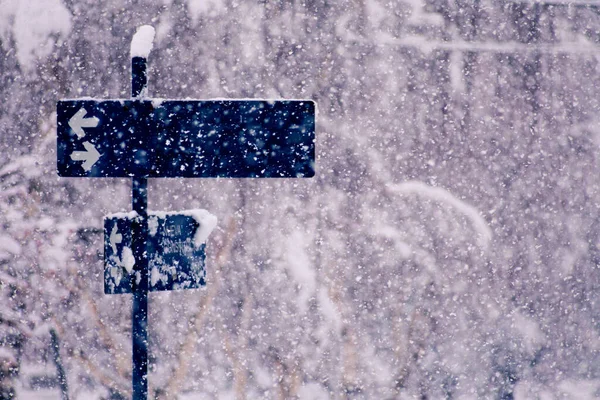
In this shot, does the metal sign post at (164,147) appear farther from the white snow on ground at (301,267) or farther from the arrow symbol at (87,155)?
the white snow on ground at (301,267)

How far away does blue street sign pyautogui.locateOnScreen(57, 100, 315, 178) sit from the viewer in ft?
3.91

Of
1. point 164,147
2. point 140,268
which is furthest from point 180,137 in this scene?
point 140,268

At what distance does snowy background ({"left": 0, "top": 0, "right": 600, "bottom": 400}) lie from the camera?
212cm

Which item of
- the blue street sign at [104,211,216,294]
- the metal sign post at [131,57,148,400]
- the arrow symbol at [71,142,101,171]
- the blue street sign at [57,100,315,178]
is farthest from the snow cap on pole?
the blue street sign at [104,211,216,294]

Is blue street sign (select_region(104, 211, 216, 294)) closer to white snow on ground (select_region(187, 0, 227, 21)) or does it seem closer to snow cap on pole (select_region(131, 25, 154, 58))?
snow cap on pole (select_region(131, 25, 154, 58))

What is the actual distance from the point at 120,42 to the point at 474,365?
262cm

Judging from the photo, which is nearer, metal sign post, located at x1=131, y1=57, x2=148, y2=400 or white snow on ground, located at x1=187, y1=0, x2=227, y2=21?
metal sign post, located at x1=131, y1=57, x2=148, y2=400

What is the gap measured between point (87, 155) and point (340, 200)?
4.21ft

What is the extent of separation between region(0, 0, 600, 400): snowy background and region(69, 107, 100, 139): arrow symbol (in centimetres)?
95

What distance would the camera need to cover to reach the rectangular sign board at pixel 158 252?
1177 millimetres

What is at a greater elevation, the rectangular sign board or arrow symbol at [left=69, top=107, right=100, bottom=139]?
arrow symbol at [left=69, top=107, right=100, bottom=139]

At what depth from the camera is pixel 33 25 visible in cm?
217

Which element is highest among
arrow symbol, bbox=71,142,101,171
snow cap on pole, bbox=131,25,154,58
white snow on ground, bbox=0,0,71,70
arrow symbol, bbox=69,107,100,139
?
white snow on ground, bbox=0,0,71,70

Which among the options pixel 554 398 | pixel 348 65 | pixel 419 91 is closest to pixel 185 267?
pixel 348 65
